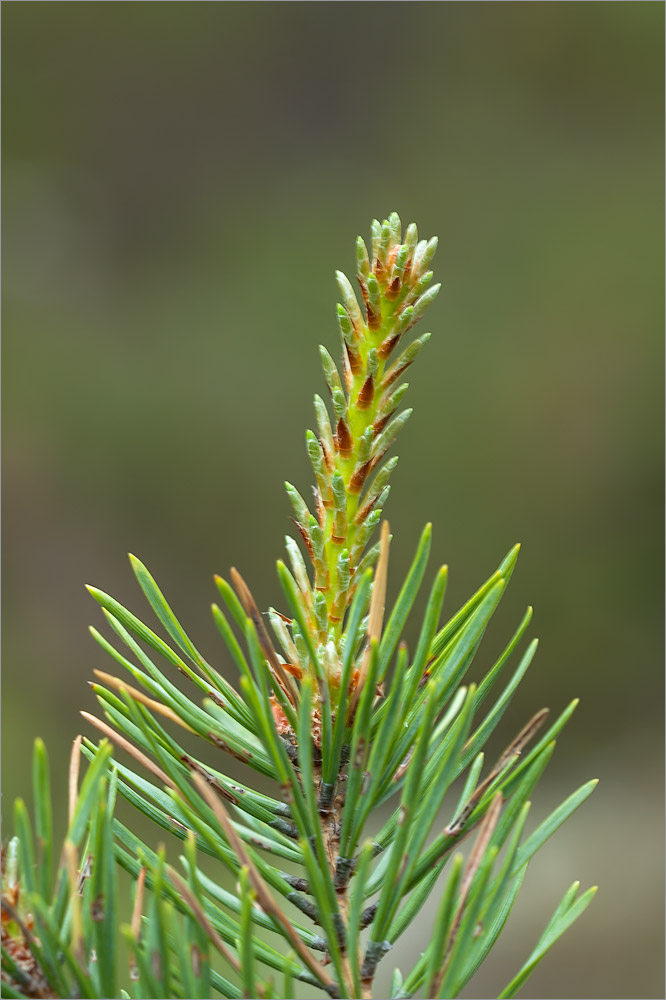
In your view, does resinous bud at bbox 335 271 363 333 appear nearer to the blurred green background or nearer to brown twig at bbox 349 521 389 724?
brown twig at bbox 349 521 389 724

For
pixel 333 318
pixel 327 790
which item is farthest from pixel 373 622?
pixel 333 318

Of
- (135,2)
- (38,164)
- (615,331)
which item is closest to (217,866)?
(615,331)

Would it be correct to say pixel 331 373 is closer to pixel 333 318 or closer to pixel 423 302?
pixel 423 302

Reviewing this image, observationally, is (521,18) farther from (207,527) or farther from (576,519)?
(207,527)

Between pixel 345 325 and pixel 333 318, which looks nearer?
pixel 345 325

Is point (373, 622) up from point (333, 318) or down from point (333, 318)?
down

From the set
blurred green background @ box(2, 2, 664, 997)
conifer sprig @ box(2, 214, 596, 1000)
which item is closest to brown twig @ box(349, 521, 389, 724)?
conifer sprig @ box(2, 214, 596, 1000)

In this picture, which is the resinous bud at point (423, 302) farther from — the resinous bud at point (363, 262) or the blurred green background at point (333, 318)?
the blurred green background at point (333, 318)
